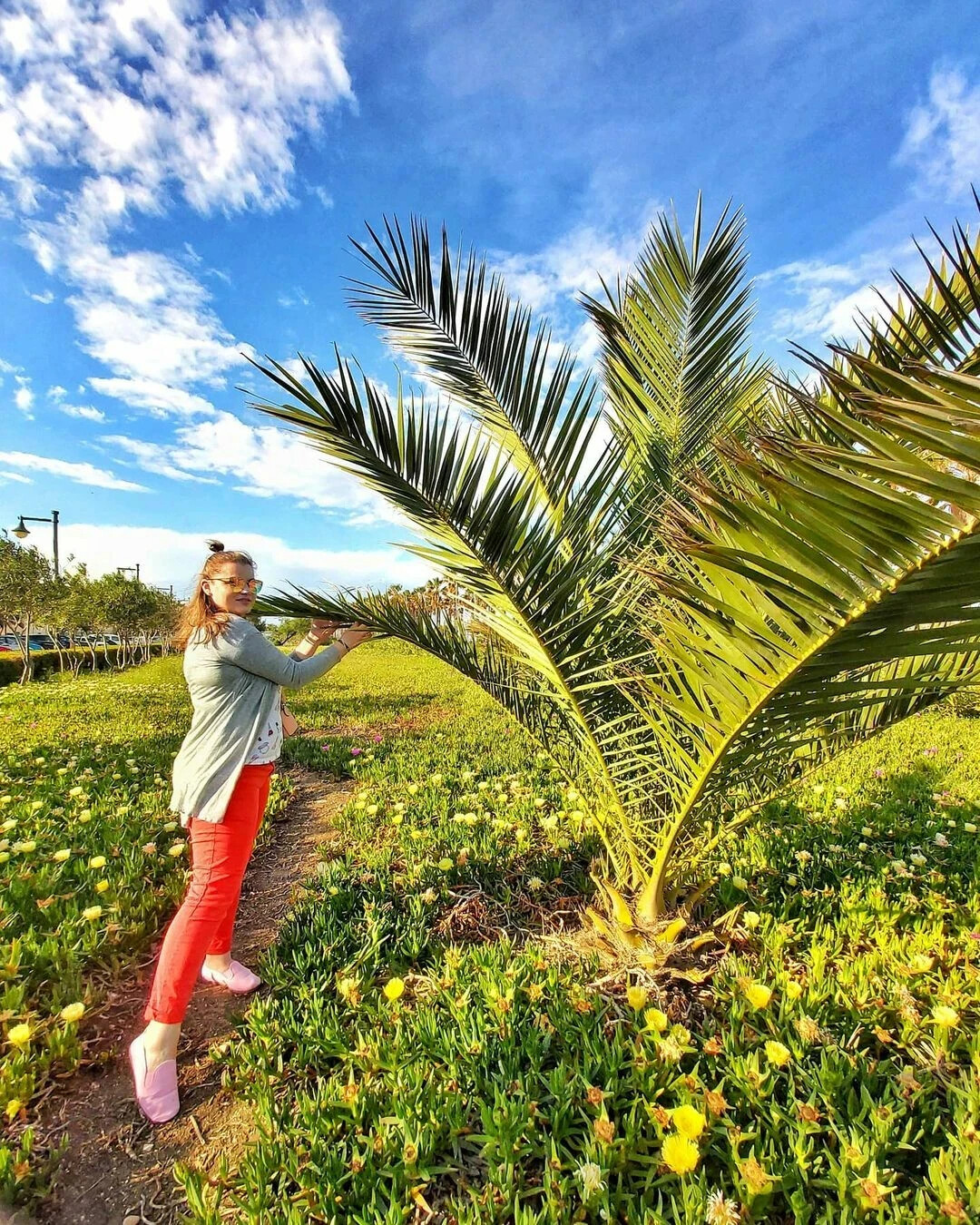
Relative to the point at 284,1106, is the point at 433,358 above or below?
above

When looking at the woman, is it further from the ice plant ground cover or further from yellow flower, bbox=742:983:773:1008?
yellow flower, bbox=742:983:773:1008

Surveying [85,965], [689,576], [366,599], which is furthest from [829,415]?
[85,965]

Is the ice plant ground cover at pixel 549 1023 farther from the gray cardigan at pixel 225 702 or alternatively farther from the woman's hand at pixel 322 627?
the woman's hand at pixel 322 627

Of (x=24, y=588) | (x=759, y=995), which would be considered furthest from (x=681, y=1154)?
(x=24, y=588)

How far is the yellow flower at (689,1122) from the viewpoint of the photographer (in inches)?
48.9

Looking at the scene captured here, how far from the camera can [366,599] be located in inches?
90.6

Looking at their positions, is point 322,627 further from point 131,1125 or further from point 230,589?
point 131,1125

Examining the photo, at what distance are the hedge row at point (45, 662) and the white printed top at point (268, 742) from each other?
18662 millimetres

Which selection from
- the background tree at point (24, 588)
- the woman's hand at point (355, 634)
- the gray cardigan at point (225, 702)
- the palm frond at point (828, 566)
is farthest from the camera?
the background tree at point (24, 588)

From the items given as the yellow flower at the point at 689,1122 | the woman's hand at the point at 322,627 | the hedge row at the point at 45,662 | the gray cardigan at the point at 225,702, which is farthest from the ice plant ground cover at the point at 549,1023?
the hedge row at the point at 45,662

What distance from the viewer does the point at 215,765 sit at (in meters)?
1.91

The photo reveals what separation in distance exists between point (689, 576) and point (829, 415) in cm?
53

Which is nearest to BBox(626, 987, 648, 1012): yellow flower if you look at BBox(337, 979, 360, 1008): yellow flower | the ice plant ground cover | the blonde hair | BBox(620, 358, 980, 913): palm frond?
Result: the ice plant ground cover

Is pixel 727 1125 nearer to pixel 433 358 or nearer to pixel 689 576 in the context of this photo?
pixel 689 576
